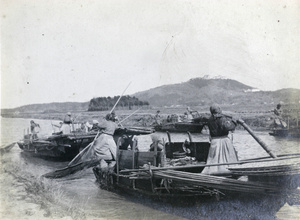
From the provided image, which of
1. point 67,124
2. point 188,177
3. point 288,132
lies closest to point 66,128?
point 67,124

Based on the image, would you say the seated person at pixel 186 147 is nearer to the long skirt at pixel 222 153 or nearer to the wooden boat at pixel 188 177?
the wooden boat at pixel 188 177

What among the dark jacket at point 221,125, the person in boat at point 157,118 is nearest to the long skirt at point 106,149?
the person in boat at point 157,118

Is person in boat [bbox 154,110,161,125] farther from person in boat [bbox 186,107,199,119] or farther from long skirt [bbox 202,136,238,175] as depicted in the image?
long skirt [bbox 202,136,238,175]

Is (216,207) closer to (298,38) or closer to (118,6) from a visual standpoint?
(298,38)

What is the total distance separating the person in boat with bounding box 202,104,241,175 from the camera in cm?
517

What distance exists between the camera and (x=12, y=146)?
718cm

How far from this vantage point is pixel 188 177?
192 inches

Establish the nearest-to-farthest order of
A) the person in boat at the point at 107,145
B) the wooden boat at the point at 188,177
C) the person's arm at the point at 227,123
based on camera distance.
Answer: the wooden boat at the point at 188,177
the person's arm at the point at 227,123
the person in boat at the point at 107,145

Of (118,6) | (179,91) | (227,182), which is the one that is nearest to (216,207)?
(227,182)

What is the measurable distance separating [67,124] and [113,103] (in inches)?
57.9

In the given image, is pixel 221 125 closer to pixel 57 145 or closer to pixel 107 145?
pixel 107 145

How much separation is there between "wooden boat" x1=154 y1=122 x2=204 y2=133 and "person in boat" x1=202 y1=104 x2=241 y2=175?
4.92ft

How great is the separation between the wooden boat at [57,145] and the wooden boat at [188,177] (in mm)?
1166

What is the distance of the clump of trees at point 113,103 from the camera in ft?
22.1
